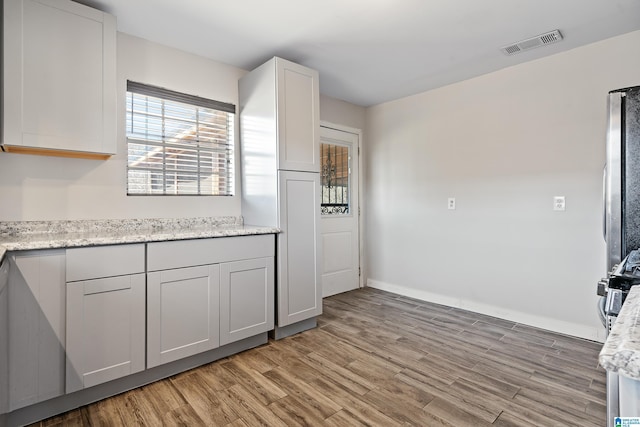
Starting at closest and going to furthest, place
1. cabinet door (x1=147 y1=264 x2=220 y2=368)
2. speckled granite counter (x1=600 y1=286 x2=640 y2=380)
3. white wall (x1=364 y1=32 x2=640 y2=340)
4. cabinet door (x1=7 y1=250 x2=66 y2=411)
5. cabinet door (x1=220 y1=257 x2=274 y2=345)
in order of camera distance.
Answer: speckled granite counter (x1=600 y1=286 x2=640 y2=380) < cabinet door (x1=7 y1=250 x2=66 y2=411) < cabinet door (x1=147 y1=264 x2=220 y2=368) < cabinet door (x1=220 y1=257 x2=274 y2=345) < white wall (x1=364 y1=32 x2=640 y2=340)

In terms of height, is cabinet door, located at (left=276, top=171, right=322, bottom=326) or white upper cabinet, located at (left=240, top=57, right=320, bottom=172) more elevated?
white upper cabinet, located at (left=240, top=57, right=320, bottom=172)

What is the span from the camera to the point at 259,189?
9.57 ft

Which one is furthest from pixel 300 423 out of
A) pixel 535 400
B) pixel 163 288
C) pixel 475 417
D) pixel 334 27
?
pixel 334 27

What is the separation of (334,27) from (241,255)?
72.9 inches

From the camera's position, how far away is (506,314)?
10.5 feet

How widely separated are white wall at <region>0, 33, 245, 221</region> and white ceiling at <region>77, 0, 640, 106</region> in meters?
0.13

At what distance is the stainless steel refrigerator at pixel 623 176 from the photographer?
171 centimetres

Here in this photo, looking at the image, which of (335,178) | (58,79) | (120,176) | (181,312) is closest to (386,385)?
(181,312)

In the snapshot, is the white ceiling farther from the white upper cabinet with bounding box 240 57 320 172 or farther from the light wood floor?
the light wood floor

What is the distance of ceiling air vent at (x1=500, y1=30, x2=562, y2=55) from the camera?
8.34 ft

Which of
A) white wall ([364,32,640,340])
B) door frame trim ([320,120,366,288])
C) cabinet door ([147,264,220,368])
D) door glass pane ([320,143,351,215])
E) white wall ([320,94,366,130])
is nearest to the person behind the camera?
cabinet door ([147,264,220,368])

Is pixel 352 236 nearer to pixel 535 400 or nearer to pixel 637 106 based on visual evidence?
pixel 535 400

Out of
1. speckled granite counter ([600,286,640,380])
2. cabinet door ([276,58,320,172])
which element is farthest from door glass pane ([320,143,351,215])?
speckled granite counter ([600,286,640,380])

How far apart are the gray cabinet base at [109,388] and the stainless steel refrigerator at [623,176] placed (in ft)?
7.82
